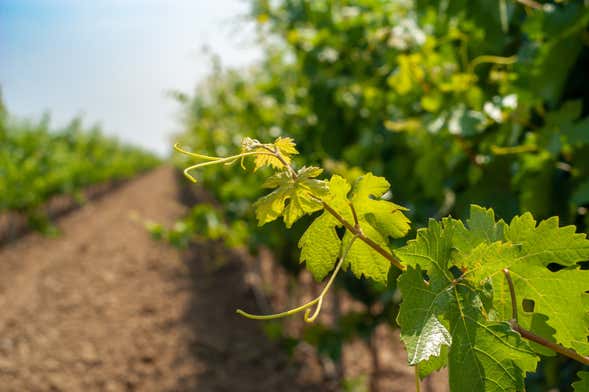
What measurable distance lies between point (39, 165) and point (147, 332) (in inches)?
391

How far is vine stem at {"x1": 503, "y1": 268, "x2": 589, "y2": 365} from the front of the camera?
56 cm

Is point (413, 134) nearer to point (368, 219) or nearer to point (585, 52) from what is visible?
point (585, 52)

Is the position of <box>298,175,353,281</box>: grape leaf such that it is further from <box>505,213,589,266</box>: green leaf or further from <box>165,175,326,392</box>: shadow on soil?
<box>165,175,326,392</box>: shadow on soil

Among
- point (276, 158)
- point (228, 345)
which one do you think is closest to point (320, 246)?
point (276, 158)

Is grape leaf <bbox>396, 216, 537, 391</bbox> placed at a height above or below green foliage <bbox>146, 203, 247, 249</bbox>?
below

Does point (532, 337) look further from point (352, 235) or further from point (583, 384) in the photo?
point (352, 235)

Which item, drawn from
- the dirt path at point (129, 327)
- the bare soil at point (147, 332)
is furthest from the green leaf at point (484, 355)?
the dirt path at point (129, 327)

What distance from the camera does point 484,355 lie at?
1.78ft

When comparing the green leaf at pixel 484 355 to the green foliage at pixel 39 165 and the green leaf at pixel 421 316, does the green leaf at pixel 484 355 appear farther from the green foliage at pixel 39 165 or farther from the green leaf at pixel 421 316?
the green foliage at pixel 39 165

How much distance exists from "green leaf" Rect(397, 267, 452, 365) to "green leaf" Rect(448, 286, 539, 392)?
3 cm

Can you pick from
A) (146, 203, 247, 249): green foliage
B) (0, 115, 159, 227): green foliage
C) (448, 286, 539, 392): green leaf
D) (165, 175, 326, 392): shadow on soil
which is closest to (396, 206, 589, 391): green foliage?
(448, 286, 539, 392): green leaf

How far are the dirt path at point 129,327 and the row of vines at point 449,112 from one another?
1622 millimetres

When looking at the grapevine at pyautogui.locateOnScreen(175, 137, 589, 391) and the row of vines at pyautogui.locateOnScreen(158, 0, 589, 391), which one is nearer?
the grapevine at pyautogui.locateOnScreen(175, 137, 589, 391)

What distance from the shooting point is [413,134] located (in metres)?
1.90
